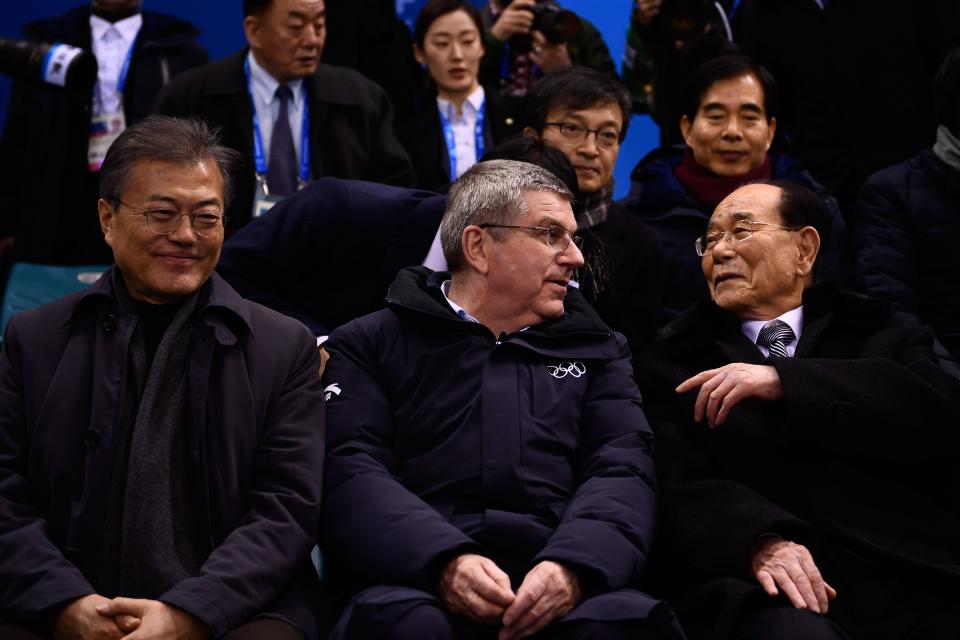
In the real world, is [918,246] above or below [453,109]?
below

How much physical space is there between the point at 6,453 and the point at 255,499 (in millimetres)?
490

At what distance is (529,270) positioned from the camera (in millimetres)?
3080

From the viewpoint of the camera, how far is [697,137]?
434cm

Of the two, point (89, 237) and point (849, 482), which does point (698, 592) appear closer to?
point (849, 482)

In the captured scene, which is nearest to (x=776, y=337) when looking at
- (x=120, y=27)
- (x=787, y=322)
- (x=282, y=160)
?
(x=787, y=322)

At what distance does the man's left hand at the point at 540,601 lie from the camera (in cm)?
253

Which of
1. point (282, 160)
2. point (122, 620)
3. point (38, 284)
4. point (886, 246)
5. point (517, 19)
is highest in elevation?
point (517, 19)

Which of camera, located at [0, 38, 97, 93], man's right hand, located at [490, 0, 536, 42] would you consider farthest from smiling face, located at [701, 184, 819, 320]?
man's right hand, located at [490, 0, 536, 42]

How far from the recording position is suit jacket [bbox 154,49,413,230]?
433 cm

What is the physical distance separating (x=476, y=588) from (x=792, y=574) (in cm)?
63

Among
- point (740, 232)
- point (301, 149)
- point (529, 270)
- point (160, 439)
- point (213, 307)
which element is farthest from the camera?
point (301, 149)

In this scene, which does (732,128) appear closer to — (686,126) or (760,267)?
(686,126)

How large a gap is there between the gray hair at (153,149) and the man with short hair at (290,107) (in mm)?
1326

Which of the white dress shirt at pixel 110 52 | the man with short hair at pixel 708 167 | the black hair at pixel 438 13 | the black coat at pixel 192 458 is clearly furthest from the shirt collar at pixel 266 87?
the black coat at pixel 192 458
